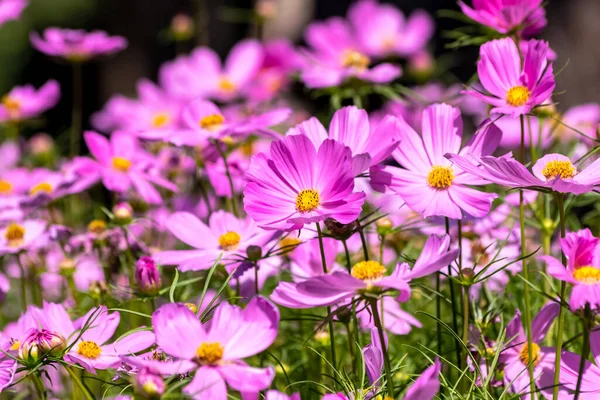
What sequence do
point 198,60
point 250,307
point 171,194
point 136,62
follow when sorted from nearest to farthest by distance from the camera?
1. point 250,307
2. point 171,194
3. point 198,60
4. point 136,62

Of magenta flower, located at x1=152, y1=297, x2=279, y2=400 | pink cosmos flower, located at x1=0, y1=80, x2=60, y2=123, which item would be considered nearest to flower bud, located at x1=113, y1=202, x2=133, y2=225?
magenta flower, located at x1=152, y1=297, x2=279, y2=400

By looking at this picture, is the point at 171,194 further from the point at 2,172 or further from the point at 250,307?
the point at 250,307

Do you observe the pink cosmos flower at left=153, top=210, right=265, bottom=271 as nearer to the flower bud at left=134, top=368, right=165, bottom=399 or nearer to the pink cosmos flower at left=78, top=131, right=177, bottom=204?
the pink cosmos flower at left=78, top=131, right=177, bottom=204

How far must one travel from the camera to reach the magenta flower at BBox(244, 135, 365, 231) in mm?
695

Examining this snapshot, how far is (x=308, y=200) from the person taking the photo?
730 millimetres

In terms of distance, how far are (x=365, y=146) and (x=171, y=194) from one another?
726 mm

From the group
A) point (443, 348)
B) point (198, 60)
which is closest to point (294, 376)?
point (443, 348)

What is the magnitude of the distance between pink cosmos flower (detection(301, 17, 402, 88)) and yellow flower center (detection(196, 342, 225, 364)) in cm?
60

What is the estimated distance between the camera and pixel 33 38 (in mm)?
1568

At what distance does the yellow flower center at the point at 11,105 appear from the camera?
1557mm

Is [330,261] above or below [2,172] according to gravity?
above

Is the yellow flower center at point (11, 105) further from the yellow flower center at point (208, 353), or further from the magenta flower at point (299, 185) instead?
the yellow flower center at point (208, 353)

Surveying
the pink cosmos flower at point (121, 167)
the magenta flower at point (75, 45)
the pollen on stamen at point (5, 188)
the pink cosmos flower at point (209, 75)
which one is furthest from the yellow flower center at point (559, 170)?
the pink cosmos flower at point (209, 75)

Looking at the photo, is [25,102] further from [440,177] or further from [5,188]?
[440,177]
